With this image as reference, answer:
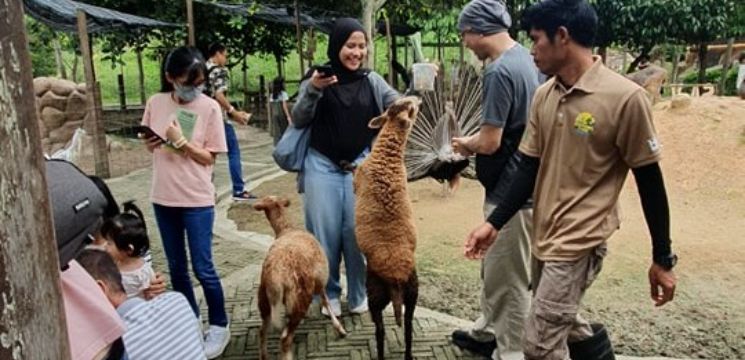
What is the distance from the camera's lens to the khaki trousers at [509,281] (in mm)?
3035

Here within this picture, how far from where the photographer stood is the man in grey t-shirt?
2828 millimetres

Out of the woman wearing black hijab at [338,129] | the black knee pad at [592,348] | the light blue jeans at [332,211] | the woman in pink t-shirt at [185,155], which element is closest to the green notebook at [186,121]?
the woman in pink t-shirt at [185,155]

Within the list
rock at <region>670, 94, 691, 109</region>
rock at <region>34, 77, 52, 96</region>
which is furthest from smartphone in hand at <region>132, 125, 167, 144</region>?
rock at <region>34, 77, 52, 96</region>

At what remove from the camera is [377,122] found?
3428 millimetres

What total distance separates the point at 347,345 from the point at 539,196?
1.64 metres

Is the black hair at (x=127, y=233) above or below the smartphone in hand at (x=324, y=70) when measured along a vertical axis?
below

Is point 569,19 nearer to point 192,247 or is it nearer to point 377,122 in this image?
point 377,122

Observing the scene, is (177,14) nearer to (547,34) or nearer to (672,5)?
(672,5)

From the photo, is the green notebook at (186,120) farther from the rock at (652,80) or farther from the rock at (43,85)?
the rock at (652,80)

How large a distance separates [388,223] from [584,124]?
1324 millimetres

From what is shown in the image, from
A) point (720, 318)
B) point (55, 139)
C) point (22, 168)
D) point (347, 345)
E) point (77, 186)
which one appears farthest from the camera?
point (55, 139)

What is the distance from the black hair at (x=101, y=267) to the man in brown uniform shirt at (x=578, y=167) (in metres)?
1.48

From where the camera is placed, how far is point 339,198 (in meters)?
3.68

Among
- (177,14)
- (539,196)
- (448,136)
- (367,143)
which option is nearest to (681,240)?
(448,136)
